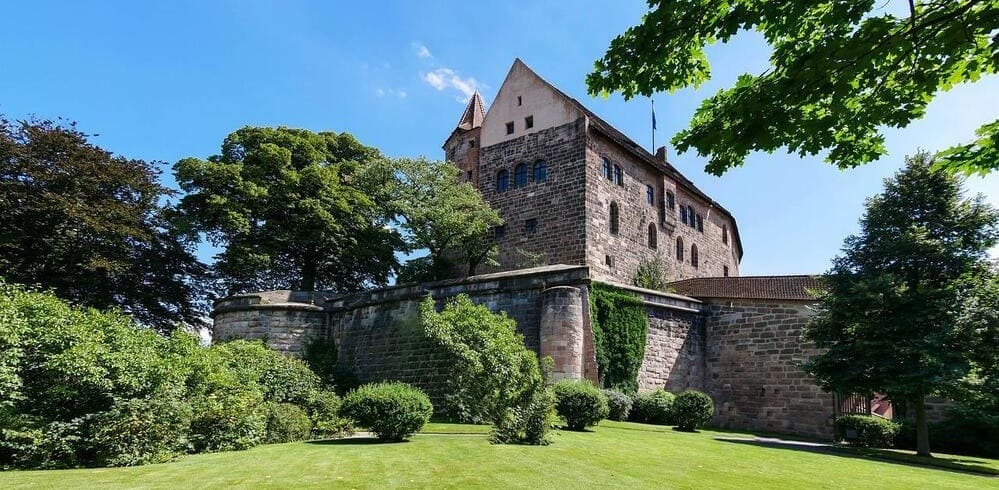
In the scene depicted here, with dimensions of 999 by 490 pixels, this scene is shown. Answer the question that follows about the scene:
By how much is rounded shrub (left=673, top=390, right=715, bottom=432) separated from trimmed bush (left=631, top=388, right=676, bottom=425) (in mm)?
1393

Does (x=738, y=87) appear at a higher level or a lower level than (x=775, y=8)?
lower

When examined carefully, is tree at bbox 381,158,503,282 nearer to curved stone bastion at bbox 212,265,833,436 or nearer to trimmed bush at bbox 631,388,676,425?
curved stone bastion at bbox 212,265,833,436

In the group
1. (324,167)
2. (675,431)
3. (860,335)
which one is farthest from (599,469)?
(324,167)

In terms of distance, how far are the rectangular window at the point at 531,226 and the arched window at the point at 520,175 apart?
2.17 m

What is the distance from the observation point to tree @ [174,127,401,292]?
29.9 m

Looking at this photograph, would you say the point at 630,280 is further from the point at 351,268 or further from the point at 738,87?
the point at 738,87

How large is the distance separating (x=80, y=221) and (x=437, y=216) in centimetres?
1543

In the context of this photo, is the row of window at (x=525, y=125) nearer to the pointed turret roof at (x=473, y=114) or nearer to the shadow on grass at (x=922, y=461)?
the pointed turret roof at (x=473, y=114)

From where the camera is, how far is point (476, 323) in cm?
1670

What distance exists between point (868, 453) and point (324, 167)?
89.6 ft

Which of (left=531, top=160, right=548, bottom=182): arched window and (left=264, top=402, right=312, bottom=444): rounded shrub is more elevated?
(left=531, top=160, right=548, bottom=182): arched window

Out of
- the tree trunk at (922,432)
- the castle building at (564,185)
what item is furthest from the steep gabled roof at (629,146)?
the tree trunk at (922,432)

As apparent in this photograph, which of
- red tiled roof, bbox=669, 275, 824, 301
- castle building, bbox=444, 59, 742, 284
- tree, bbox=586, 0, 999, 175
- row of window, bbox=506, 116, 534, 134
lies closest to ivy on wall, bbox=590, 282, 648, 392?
red tiled roof, bbox=669, 275, 824, 301

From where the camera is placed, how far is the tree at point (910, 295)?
15508 mm
